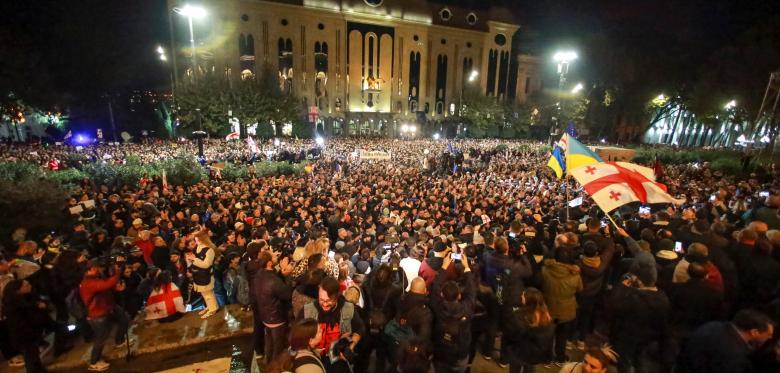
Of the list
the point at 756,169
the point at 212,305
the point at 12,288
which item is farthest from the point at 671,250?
the point at 756,169

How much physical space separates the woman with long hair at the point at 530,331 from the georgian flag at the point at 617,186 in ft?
12.2

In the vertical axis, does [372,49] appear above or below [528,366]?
above

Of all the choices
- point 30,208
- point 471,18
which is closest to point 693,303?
point 30,208

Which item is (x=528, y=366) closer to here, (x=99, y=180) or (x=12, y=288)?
(x=12, y=288)

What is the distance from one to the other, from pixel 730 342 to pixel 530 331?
1534 mm

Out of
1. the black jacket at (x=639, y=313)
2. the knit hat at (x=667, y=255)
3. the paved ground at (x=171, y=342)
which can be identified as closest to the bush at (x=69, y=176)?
the paved ground at (x=171, y=342)

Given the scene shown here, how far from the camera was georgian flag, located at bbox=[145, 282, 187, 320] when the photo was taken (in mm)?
5395

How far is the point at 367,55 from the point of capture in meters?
52.0

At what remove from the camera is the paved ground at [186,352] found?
4.93 m

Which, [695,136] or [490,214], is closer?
[490,214]

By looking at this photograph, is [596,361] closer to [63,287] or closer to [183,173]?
[63,287]

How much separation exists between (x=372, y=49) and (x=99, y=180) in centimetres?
4291

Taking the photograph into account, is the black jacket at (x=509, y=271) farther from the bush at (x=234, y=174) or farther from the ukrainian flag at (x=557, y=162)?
the bush at (x=234, y=174)

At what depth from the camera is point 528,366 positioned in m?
4.23
